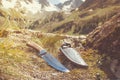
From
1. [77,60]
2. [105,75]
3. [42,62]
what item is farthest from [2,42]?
[105,75]

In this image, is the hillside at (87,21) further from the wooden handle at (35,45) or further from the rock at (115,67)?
the rock at (115,67)

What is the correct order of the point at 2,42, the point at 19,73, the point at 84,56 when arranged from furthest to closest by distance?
1. the point at 84,56
2. the point at 2,42
3. the point at 19,73

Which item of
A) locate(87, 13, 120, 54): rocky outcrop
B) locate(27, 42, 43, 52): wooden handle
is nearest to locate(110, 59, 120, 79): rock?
locate(87, 13, 120, 54): rocky outcrop

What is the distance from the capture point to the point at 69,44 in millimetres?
19359

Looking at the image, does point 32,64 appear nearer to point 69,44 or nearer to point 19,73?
point 19,73

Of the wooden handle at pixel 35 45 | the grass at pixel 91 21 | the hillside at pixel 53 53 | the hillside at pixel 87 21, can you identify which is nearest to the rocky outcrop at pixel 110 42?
the hillside at pixel 53 53

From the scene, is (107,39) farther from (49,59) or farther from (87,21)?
(87,21)

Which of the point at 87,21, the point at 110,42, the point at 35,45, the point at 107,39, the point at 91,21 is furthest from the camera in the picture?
the point at 87,21

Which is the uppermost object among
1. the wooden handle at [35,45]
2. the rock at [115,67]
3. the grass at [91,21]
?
the grass at [91,21]

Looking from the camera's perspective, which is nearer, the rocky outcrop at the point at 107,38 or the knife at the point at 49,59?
→ the knife at the point at 49,59

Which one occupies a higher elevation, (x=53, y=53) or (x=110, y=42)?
(x=110, y=42)

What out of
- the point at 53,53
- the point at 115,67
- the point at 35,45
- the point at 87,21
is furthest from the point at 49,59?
the point at 87,21

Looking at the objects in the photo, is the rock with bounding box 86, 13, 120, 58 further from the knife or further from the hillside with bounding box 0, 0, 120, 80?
the knife

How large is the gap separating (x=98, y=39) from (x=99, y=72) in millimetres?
2717
